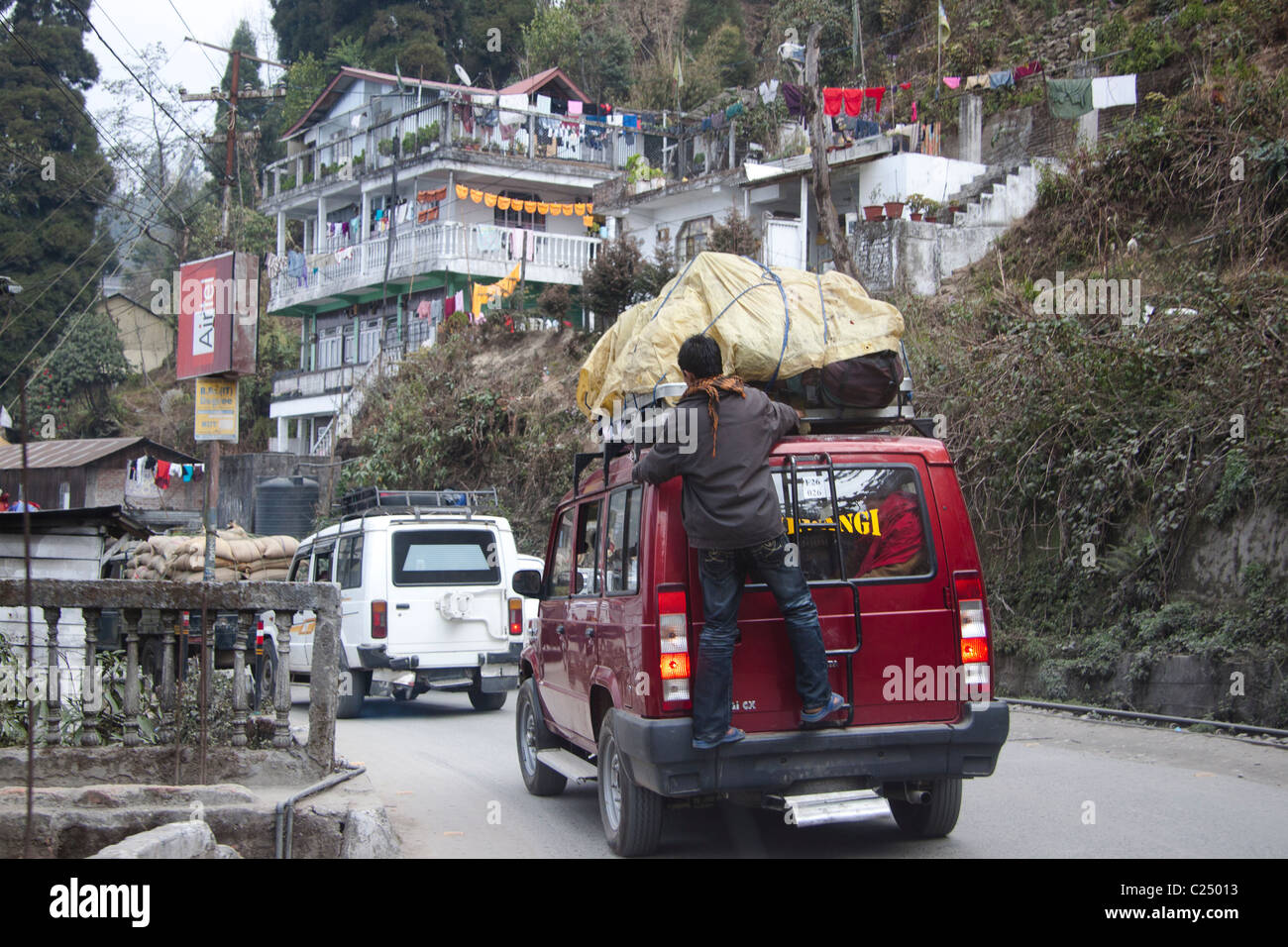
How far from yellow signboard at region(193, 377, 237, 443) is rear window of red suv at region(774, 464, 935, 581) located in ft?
26.4

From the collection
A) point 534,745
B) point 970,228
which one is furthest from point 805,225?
point 534,745

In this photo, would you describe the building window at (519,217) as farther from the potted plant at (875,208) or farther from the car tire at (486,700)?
the car tire at (486,700)

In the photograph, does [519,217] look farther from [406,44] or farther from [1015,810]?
[1015,810]

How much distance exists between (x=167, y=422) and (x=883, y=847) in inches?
1643

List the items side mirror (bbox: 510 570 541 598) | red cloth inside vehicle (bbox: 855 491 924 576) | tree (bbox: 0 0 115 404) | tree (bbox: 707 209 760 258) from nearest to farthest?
red cloth inside vehicle (bbox: 855 491 924 576), side mirror (bbox: 510 570 541 598), tree (bbox: 707 209 760 258), tree (bbox: 0 0 115 404)

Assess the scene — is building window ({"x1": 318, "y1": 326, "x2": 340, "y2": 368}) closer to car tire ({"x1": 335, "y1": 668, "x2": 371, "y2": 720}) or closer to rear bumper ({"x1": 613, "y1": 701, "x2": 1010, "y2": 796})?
car tire ({"x1": 335, "y1": 668, "x2": 371, "y2": 720})

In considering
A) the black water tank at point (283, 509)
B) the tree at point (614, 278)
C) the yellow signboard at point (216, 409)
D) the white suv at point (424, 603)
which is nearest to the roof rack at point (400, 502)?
the white suv at point (424, 603)

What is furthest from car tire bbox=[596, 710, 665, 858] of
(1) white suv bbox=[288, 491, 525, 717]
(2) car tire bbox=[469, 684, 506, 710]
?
(2) car tire bbox=[469, 684, 506, 710]

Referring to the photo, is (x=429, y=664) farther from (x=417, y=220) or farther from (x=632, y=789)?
(x=417, y=220)

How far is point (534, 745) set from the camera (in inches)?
320

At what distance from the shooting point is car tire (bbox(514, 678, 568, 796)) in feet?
26.2

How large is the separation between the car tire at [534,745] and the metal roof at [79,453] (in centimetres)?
1904

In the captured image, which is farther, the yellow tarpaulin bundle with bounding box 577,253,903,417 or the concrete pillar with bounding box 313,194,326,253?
the concrete pillar with bounding box 313,194,326,253

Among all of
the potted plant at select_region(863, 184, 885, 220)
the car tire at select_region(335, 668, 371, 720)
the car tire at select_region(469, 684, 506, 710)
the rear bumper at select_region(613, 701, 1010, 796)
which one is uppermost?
the potted plant at select_region(863, 184, 885, 220)
